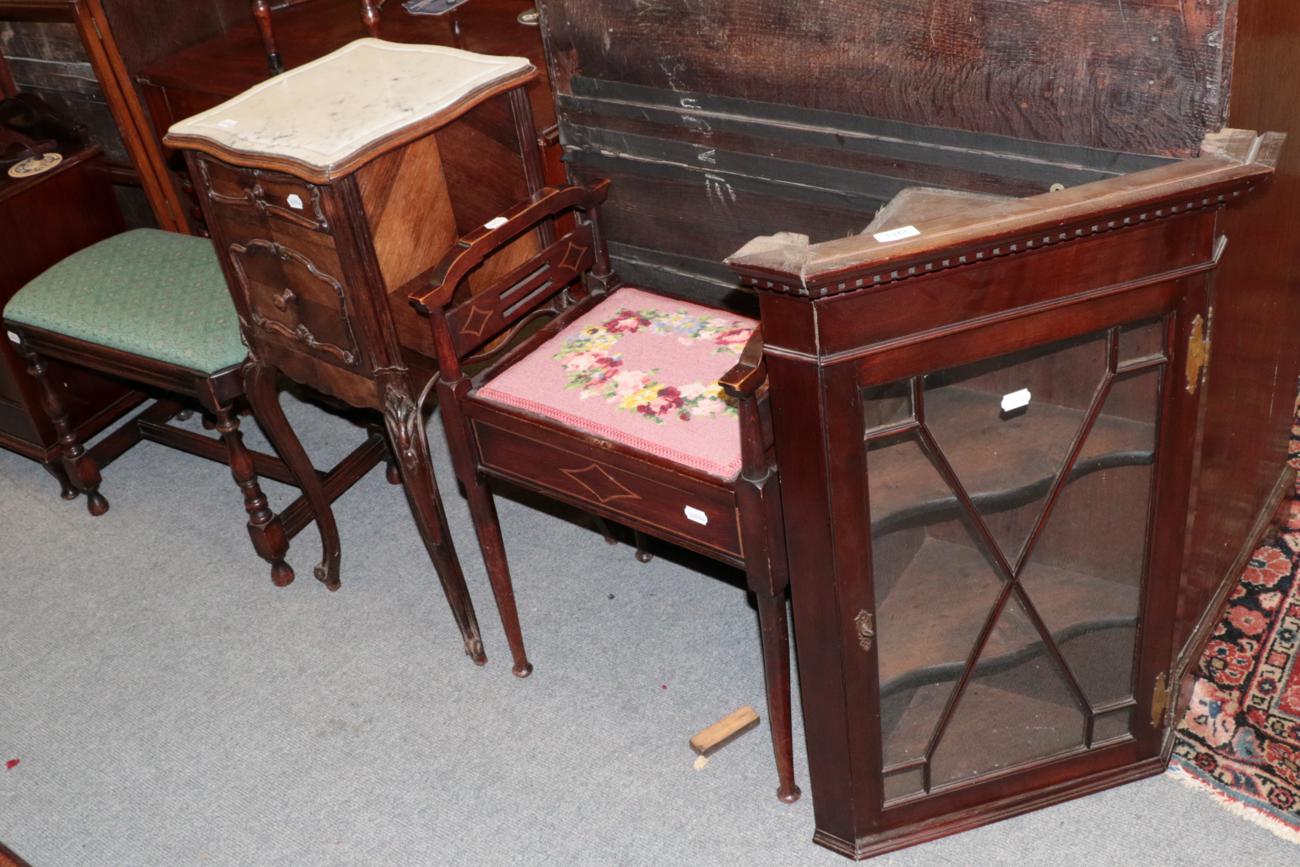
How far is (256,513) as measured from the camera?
2.87 metres

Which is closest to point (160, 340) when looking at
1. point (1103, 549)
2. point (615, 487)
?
point (615, 487)

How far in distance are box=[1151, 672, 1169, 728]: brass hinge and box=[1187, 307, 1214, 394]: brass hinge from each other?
1.75ft

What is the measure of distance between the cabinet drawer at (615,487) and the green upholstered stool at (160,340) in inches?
27.1

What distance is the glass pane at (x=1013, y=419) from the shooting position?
1.73 metres

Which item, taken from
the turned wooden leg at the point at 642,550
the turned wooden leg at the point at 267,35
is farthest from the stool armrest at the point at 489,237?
the turned wooden leg at the point at 267,35

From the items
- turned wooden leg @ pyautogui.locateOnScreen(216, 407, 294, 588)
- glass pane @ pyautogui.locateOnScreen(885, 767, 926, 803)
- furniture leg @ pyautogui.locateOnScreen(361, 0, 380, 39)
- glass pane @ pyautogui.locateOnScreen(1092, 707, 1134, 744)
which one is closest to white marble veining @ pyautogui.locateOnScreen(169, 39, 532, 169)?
furniture leg @ pyautogui.locateOnScreen(361, 0, 380, 39)

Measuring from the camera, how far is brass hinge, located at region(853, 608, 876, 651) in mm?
1896

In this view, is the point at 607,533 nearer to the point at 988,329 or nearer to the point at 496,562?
the point at 496,562

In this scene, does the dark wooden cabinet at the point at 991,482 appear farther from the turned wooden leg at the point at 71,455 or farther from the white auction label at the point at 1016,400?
the turned wooden leg at the point at 71,455

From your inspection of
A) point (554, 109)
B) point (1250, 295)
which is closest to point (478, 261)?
point (554, 109)

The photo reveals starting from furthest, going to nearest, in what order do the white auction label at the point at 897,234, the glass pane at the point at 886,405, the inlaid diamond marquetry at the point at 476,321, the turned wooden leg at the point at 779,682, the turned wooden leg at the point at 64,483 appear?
the turned wooden leg at the point at 64,483 < the inlaid diamond marquetry at the point at 476,321 < the turned wooden leg at the point at 779,682 < the glass pane at the point at 886,405 < the white auction label at the point at 897,234

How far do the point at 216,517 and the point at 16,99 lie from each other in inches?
44.4

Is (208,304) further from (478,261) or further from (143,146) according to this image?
(478,261)

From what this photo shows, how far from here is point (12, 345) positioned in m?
3.11
